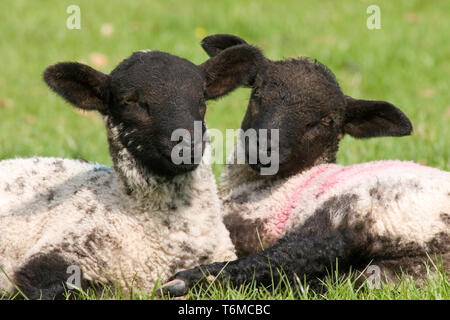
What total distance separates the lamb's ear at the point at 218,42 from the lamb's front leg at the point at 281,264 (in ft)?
7.34

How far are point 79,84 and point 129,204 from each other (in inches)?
34.6

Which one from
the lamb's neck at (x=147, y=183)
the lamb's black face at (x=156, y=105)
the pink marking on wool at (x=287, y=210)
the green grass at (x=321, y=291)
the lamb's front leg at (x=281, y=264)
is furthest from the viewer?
the pink marking on wool at (x=287, y=210)

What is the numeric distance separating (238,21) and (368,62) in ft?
8.21

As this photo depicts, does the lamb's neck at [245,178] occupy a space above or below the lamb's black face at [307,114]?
below

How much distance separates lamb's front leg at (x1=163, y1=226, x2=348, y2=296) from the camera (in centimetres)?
439

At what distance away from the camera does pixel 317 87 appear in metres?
5.81

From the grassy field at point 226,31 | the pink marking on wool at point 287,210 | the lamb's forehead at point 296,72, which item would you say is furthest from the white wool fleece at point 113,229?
the grassy field at point 226,31

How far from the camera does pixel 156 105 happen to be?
180 inches

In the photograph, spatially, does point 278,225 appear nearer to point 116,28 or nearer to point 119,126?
point 119,126

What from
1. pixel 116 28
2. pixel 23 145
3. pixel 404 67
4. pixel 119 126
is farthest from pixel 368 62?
pixel 119 126

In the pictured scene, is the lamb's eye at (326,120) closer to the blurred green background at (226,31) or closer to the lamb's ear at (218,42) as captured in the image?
the lamb's ear at (218,42)

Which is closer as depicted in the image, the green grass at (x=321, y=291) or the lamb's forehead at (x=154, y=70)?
the green grass at (x=321, y=291)

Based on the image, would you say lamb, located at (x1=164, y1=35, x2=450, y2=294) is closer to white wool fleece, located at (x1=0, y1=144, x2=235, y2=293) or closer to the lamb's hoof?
the lamb's hoof

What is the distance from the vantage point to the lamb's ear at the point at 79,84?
4.78m
